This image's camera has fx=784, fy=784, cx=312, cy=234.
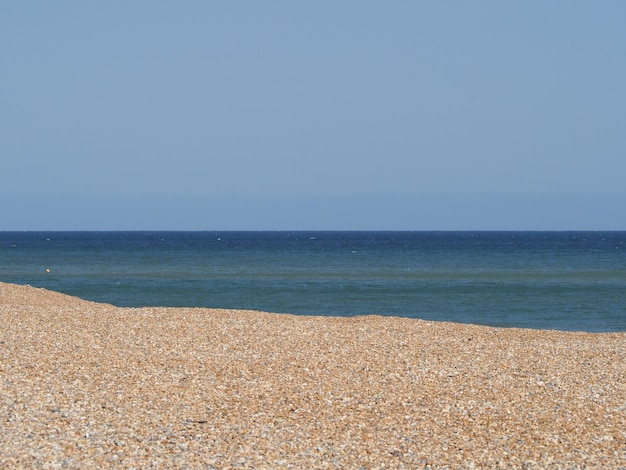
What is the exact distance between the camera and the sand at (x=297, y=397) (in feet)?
24.1

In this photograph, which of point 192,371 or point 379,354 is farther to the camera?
point 379,354

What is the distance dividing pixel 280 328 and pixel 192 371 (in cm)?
388

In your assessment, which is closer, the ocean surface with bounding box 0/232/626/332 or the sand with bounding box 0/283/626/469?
the sand with bounding box 0/283/626/469

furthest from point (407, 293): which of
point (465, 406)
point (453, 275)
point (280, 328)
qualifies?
point (465, 406)

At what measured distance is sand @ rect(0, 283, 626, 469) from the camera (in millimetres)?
7344

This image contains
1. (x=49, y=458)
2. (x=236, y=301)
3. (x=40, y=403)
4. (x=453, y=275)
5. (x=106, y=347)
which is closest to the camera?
(x=49, y=458)

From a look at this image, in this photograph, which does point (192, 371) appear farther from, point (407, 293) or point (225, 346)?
point (407, 293)

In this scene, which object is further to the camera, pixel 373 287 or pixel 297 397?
pixel 373 287

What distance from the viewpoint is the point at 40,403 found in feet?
28.5

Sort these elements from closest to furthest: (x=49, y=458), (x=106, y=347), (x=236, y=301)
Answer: (x=49, y=458) < (x=106, y=347) < (x=236, y=301)

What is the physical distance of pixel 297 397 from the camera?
9.41 meters

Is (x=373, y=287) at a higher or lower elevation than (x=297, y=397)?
lower

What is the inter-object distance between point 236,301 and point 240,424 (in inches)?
822

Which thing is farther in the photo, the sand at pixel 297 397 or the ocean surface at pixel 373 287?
the ocean surface at pixel 373 287
